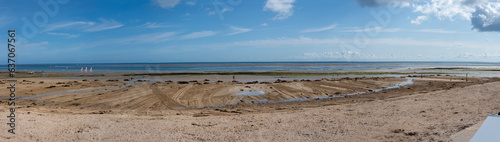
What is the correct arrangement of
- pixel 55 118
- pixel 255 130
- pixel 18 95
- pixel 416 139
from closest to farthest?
pixel 416 139, pixel 255 130, pixel 55 118, pixel 18 95

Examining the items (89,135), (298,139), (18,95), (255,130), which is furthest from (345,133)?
(18,95)

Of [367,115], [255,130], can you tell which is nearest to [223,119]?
[255,130]

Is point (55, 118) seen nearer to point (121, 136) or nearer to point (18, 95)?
point (121, 136)

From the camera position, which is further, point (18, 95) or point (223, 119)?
point (18, 95)

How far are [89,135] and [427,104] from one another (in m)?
15.3

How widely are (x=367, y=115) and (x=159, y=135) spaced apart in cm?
851

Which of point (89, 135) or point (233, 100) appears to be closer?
point (89, 135)

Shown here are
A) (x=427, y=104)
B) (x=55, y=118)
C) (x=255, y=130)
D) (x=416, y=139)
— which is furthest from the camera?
(x=427, y=104)

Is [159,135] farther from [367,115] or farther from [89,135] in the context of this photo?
[367,115]

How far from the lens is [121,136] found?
8.88 m

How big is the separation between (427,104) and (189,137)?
485 inches

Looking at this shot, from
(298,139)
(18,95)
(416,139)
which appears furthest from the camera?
(18,95)

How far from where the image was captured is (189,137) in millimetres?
8875

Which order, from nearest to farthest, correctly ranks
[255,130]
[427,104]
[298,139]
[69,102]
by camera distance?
[298,139] < [255,130] < [427,104] < [69,102]
